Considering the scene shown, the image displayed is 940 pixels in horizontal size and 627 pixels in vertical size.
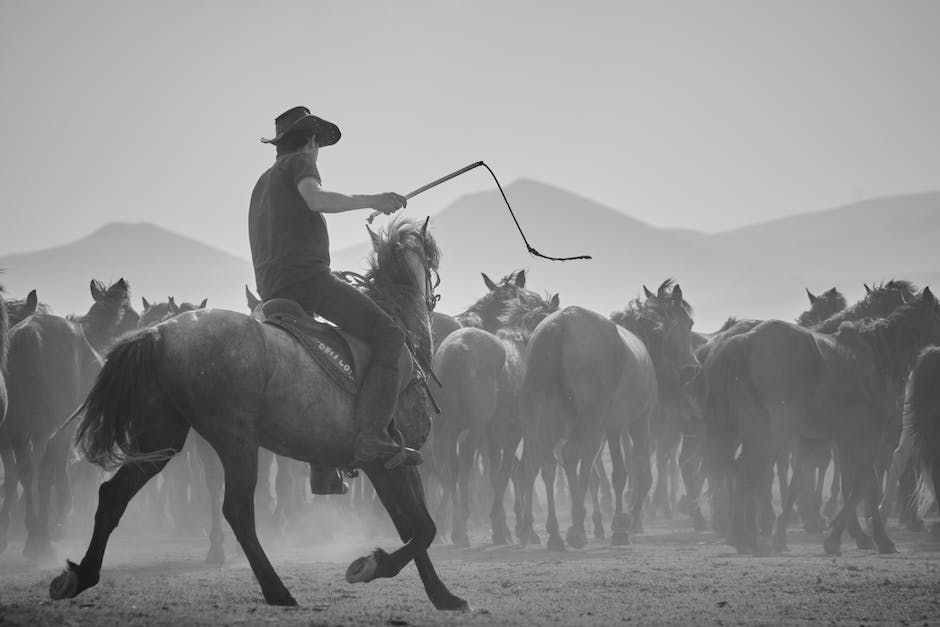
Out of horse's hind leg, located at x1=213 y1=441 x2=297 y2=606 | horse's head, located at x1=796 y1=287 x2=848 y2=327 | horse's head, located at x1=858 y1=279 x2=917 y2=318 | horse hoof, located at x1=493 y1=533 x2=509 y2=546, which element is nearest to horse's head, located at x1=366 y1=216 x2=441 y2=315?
horse's hind leg, located at x1=213 y1=441 x2=297 y2=606

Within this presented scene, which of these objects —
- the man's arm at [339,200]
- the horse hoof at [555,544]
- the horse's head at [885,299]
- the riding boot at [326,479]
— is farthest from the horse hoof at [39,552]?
the horse's head at [885,299]

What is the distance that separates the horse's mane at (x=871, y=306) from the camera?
49.2 ft

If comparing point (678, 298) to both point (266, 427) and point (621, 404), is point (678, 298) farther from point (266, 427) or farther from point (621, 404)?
point (266, 427)

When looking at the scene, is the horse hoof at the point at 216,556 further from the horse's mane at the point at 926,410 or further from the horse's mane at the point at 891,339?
the horse's mane at the point at 926,410

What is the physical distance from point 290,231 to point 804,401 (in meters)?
8.08

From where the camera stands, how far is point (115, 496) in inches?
274

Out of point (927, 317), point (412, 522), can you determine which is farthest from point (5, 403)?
point (927, 317)

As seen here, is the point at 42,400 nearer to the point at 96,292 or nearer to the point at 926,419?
the point at 96,292

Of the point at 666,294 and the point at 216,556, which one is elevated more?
the point at 666,294

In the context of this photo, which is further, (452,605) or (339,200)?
(452,605)

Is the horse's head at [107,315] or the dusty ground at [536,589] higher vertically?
the horse's head at [107,315]

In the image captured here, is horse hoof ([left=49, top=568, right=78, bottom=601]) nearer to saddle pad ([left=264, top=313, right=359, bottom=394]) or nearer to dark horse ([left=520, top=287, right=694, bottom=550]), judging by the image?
saddle pad ([left=264, top=313, right=359, bottom=394])

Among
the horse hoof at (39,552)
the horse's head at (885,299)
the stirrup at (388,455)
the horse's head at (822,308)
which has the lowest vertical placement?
the horse hoof at (39,552)

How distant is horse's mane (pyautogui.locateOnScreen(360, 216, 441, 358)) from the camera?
8227 millimetres
